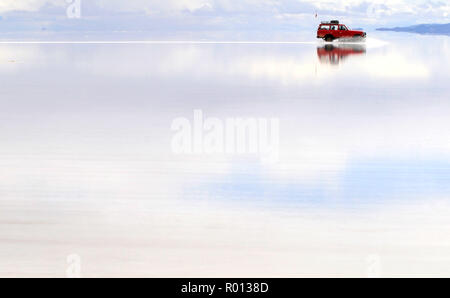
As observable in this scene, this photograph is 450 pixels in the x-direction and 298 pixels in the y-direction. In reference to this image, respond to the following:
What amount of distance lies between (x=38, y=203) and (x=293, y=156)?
2915 mm

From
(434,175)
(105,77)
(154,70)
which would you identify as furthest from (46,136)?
(154,70)

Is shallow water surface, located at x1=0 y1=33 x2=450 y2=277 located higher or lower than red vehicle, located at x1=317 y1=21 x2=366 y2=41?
lower

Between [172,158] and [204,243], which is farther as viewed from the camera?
[172,158]

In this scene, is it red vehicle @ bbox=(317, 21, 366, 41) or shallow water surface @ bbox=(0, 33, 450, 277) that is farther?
red vehicle @ bbox=(317, 21, 366, 41)

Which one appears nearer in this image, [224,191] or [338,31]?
[224,191]

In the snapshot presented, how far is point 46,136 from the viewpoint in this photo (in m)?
9.31

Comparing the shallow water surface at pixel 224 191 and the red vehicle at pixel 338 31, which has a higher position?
the red vehicle at pixel 338 31

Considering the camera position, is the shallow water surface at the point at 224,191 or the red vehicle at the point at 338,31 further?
the red vehicle at the point at 338,31

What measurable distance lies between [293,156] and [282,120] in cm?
273

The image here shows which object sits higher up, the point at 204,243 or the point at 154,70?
the point at 154,70
